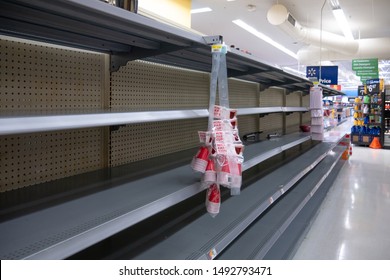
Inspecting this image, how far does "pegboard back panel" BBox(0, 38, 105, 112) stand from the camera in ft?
4.20

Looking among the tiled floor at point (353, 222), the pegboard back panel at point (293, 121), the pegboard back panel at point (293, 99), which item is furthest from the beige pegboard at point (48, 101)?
the pegboard back panel at point (293, 99)

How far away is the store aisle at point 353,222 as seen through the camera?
2450 mm

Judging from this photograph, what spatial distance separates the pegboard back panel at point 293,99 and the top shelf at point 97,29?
3640 mm

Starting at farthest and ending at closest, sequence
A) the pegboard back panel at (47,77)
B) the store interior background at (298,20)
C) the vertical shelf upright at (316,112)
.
Answer: the store interior background at (298,20), the vertical shelf upright at (316,112), the pegboard back panel at (47,77)

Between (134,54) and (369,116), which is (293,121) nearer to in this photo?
(134,54)

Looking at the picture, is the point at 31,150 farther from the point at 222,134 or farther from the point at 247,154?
the point at 247,154

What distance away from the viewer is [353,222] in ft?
10.2

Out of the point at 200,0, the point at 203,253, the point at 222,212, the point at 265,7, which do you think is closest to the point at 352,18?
the point at 265,7

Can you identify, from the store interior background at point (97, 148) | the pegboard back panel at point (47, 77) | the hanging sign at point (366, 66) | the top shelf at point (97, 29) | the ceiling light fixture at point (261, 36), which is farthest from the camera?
the hanging sign at point (366, 66)

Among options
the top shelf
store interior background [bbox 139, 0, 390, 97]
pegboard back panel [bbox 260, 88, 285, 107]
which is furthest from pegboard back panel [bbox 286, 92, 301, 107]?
the top shelf

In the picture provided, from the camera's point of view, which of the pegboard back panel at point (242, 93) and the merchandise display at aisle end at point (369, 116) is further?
the merchandise display at aisle end at point (369, 116)

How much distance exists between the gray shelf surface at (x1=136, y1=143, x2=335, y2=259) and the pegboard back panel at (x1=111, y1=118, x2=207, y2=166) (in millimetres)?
578

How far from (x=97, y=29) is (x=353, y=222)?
3.09 m

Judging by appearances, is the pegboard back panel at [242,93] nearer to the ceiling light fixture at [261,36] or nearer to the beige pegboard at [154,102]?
the beige pegboard at [154,102]
